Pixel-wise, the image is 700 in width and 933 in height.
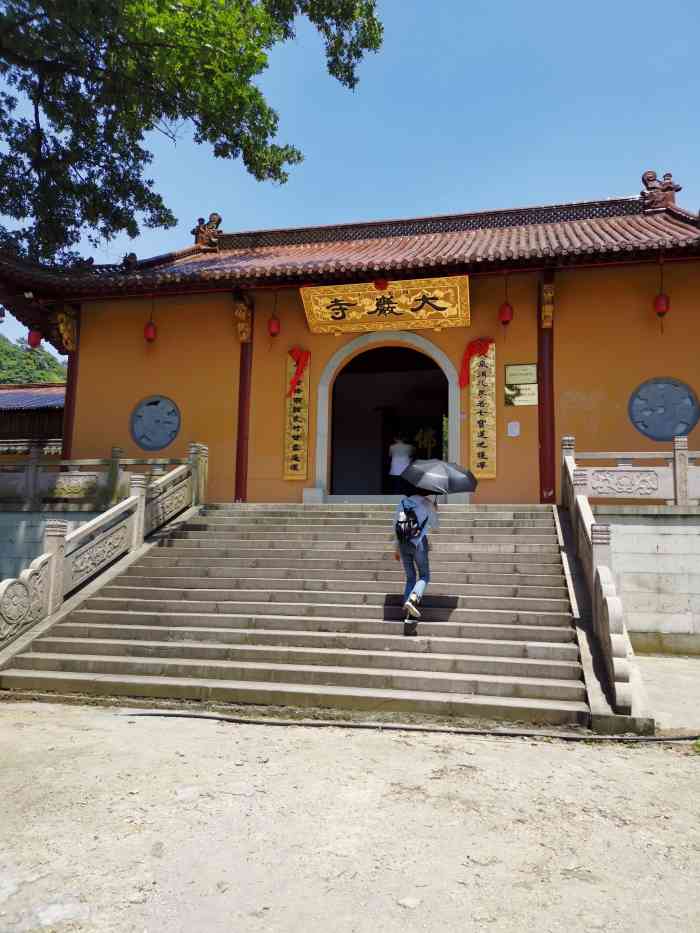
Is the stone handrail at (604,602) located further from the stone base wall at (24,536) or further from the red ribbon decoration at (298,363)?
the stone base wall at (24,536)

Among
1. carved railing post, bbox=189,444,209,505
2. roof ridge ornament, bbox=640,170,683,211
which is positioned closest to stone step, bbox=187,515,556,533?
carved railing post, bbox=189,444,209,505

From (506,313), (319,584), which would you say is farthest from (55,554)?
(506,313)

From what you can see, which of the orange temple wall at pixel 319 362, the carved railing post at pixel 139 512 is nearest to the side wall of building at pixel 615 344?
the orange temple wall at pixel 319 362

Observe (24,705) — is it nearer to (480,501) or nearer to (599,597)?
(599,597)

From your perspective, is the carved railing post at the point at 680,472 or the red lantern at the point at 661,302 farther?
the red lantern at the point at 661,302

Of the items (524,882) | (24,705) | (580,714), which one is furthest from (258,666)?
(524,882)

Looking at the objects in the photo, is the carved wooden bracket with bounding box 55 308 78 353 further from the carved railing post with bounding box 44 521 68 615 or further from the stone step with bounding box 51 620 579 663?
the stone step with bounding box 51 620 579 663

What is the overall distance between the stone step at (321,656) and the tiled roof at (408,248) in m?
6.21

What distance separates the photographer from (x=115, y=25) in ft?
→ 31.5

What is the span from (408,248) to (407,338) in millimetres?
2459

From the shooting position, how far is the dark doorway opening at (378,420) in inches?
587

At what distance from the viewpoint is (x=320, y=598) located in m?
6.61

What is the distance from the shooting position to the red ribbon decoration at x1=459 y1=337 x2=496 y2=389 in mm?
10375

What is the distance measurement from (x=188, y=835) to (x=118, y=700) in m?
2.58
